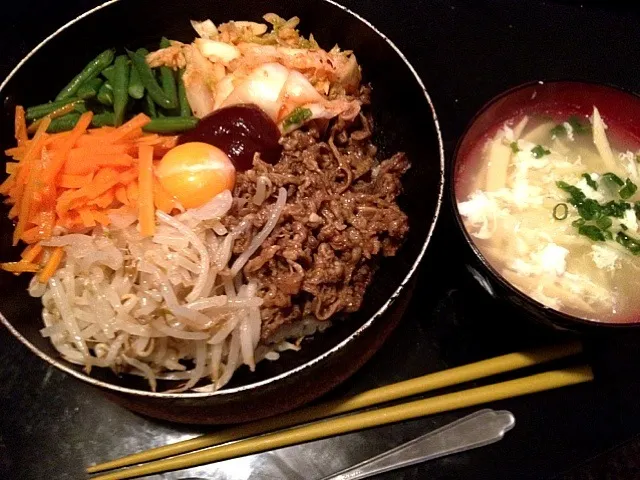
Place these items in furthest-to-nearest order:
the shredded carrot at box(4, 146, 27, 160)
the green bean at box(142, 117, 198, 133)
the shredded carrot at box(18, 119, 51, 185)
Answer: the green bean at box(142, 117, 198, 133), the shredded carrot at box(4, 146, 27, 160), the shredded carrot at box(18, 119, 51, 185)

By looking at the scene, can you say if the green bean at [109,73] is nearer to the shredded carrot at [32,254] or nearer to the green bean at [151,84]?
the green bean at [151,84]

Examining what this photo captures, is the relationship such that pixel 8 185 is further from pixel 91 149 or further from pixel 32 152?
pixel 91 149

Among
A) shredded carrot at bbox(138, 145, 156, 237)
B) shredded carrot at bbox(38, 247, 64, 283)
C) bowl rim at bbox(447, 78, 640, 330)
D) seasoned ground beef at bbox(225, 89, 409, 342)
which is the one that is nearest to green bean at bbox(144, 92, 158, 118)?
shredded carrot at bbox(138, 145, 156, 237)

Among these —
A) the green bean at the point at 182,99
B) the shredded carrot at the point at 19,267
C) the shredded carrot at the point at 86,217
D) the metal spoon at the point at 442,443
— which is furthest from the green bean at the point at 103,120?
the metal spoon at the point at 442,443

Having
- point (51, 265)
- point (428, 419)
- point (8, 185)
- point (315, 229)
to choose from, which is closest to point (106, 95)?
point (8, 185)

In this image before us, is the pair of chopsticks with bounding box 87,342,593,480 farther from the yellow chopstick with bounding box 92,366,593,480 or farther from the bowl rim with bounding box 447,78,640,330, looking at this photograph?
the bowl rim with bounding box 447,78,640,330

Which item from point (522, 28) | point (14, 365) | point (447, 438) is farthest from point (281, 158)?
point (522, 28)
